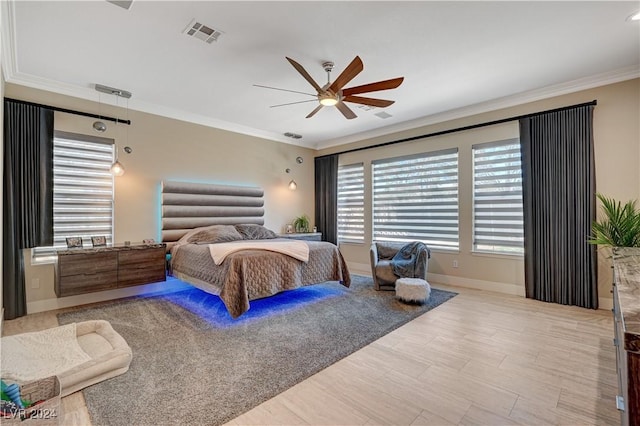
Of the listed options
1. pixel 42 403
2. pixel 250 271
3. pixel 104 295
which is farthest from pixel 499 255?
pixel 104 295

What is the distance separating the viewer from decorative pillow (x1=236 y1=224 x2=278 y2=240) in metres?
5.27

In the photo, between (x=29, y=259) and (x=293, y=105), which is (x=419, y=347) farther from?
(x=29, y=259)

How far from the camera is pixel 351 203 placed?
6.83 metres

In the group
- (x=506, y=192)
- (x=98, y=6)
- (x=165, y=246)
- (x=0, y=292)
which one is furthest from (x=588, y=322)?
(x=0, y=292)

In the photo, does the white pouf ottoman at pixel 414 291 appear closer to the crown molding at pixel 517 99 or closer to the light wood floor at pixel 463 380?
the light wood floor at pixel 463 380

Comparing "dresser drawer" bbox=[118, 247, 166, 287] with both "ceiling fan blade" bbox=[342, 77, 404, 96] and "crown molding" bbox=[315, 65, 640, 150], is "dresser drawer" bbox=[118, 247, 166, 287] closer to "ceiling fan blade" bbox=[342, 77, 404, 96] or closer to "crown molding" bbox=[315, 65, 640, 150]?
"ceiling fan blade" bbox=[342, 77, 404, 96]

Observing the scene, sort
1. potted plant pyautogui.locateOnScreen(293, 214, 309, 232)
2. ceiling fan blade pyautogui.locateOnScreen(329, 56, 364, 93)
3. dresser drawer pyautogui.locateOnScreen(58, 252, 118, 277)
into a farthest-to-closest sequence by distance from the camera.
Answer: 1. potted plant pyautogui.locateOnScreen(293, 214, 309, 232)
2. dresser drawer pyautogui.locateOnScreen(58, 252, 118, 277)
3. ceiling fan blade pyautogui.locateOnScreen(329, 56, 364, 93)

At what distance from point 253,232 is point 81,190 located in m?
2.52

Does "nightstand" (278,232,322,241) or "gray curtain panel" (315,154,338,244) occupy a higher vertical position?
"gray curtain panel" (315,154,338,244)

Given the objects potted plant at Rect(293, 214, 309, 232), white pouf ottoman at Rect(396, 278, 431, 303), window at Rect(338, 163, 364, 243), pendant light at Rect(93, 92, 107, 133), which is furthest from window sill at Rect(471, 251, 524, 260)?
pendant light at Rect(93, 92, 107, 133)

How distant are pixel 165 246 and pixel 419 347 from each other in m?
3.71

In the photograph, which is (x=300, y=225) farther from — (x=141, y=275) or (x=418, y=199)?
(x=141, y=275)

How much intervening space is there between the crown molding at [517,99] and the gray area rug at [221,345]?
2.97 m

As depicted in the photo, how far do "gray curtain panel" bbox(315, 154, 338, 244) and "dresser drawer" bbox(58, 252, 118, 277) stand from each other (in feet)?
13.8
